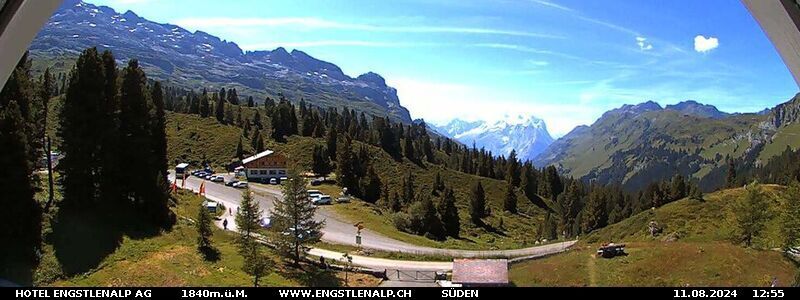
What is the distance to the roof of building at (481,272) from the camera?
1013 inches

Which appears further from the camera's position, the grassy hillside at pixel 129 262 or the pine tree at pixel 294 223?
the pine tree at pixel 294 223

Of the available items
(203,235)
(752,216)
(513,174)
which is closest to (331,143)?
(513,174)

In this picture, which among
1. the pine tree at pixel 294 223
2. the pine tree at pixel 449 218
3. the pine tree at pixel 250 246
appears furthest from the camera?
the pine tree at pixel 449 218

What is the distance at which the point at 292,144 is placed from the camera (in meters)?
113

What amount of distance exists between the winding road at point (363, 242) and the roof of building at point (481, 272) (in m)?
9.84

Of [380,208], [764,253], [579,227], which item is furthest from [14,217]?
[579,227]

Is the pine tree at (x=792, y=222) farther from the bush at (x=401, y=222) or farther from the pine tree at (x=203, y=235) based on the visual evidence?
the bush at (x=401, y=222)

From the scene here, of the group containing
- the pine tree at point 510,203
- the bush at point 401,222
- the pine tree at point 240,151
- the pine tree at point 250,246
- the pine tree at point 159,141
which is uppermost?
the pine tree at point 159,141

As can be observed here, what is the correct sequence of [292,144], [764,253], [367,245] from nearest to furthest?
[764,253]
[367,245]
[292,144]

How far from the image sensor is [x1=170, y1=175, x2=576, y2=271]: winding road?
3947cm

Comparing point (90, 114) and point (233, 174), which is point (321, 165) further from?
point (90, 114)

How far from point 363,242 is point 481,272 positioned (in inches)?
934

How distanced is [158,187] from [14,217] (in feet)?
29.6

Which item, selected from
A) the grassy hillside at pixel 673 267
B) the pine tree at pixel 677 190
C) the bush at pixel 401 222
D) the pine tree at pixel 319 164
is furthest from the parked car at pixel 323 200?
the pine tree at pixel 677 190
